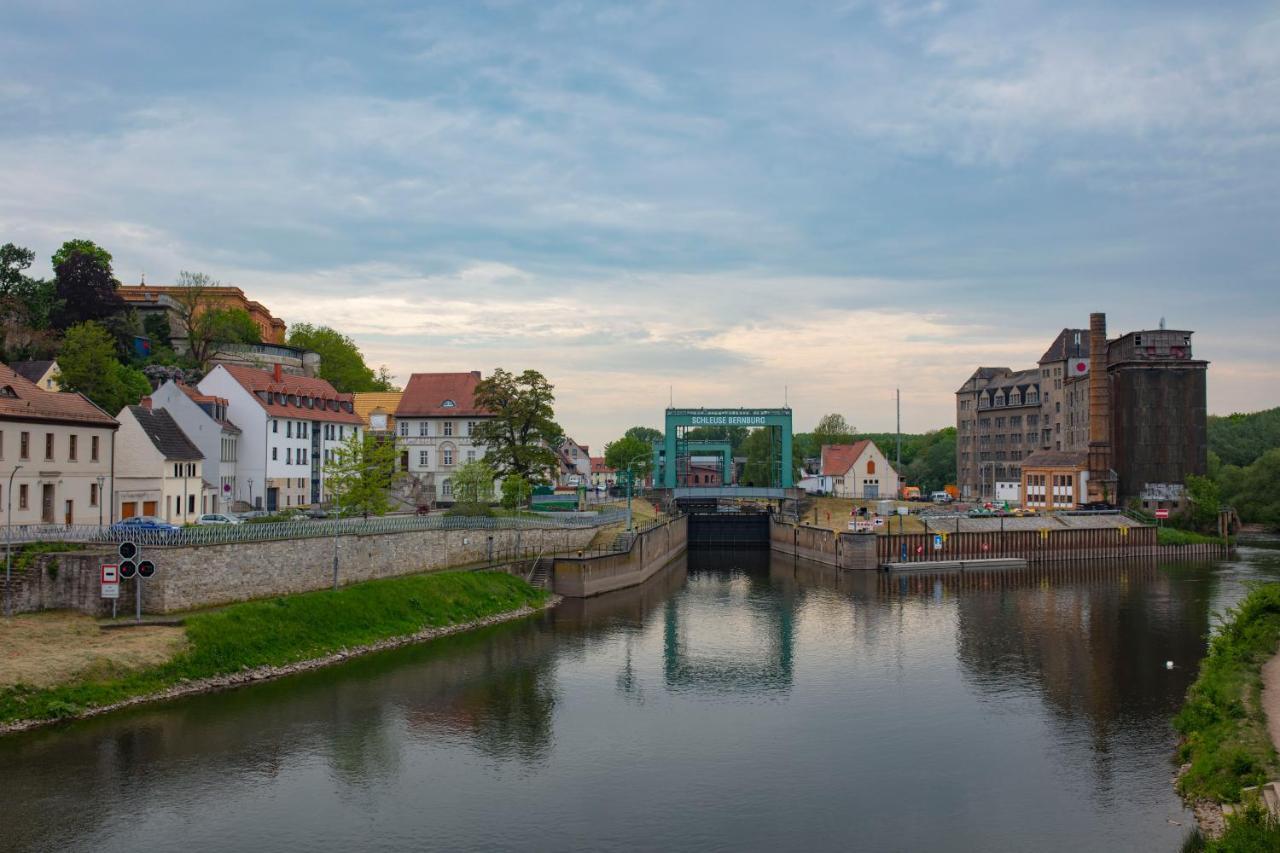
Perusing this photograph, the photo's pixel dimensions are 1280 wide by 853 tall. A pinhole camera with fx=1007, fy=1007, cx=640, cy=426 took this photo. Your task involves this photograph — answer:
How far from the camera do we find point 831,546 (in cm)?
8788

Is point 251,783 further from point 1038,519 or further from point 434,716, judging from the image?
point 1038,519

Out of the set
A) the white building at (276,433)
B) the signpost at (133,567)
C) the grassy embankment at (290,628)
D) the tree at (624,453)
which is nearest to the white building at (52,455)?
the signpost at (133,567)

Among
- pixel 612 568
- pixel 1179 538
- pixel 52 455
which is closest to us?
pixel 52 455

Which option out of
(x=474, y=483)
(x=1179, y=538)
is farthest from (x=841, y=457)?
(x=474, y=483)

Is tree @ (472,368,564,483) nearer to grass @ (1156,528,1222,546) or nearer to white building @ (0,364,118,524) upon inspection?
white building @ (0,364,118,524)

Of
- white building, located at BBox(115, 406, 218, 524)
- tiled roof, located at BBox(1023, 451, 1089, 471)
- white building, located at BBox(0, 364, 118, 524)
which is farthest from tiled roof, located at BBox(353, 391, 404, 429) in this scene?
tiled roof, located at BBox(1023, 451, 1089, 471)

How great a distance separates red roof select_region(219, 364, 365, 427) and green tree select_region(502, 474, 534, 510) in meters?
16.8

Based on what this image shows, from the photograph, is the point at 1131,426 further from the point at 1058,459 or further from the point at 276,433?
the point at 276,433

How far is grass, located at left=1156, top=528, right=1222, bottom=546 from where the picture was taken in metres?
94.5

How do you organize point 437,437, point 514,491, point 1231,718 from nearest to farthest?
point 1231,718
point 514,491
point 437,437

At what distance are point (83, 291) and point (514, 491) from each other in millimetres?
41867

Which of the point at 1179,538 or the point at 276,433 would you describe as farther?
the point at 1179,538

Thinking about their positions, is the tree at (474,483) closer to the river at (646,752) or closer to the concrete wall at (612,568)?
the concrete wall at (612,568)

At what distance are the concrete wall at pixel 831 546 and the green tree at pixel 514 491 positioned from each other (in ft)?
89.2
